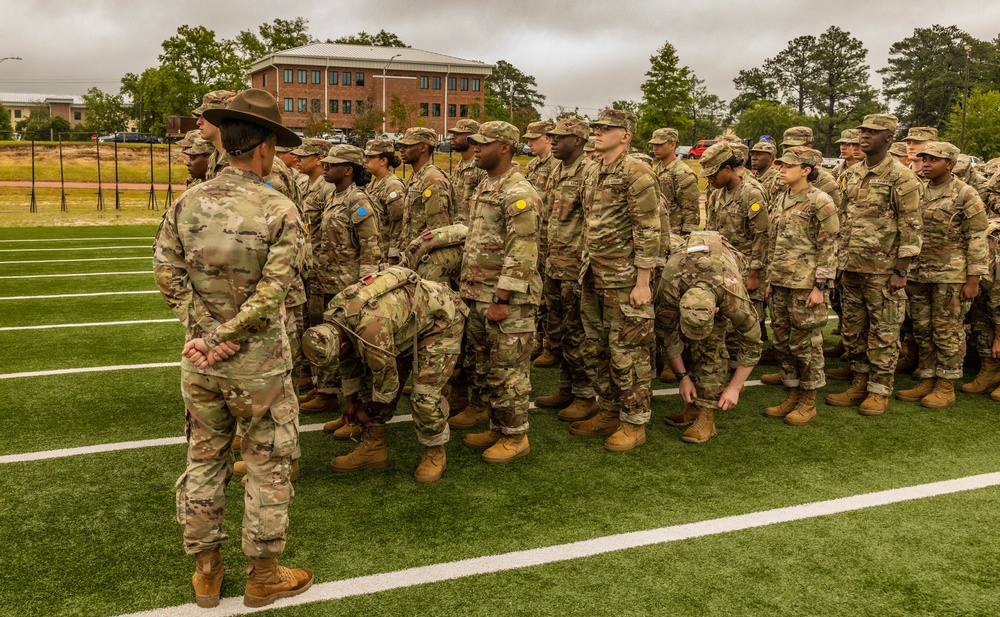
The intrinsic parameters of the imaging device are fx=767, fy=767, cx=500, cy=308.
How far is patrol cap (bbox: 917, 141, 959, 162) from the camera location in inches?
274

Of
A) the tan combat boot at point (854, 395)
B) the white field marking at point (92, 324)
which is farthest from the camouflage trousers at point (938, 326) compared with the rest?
the white field marking at point (92, 324)

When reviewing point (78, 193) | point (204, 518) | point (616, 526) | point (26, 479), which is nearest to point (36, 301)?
point (26, 479)

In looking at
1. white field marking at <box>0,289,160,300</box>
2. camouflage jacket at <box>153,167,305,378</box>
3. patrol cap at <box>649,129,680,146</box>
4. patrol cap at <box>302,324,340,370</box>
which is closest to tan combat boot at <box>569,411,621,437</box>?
patrol cap at <box>302,324,340,370</box>

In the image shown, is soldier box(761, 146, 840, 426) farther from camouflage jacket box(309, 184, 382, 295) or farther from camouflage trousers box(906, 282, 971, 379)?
camouflage jacket box(309, 184, 382, 295)

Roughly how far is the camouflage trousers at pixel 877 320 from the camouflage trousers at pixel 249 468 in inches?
204

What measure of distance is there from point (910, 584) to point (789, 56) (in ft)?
300

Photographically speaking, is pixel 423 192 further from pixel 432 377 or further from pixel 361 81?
pixel 361 81

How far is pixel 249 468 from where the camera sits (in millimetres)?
3555

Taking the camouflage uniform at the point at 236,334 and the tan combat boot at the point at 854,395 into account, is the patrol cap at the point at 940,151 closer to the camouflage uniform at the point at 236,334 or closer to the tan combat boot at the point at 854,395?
the tan combat boot at the point at 854,395

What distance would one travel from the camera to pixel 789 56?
8506cm

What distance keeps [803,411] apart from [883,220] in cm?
181

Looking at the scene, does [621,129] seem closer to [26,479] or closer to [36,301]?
[26,479]

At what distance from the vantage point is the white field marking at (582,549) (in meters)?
3.67

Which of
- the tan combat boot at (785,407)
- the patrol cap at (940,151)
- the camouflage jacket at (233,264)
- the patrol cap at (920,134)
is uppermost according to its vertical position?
the patrol cap at (920,134)
